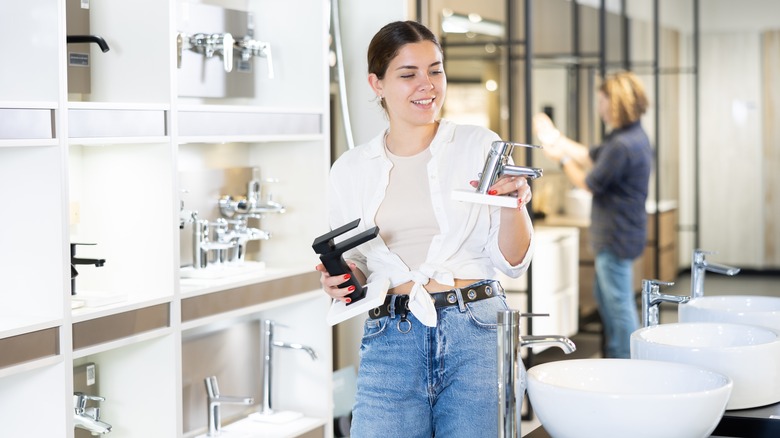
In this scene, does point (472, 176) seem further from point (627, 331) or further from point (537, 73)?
point (537, 73)

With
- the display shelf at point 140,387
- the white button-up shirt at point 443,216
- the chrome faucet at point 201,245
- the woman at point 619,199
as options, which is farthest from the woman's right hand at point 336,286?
the woman at point 619,199

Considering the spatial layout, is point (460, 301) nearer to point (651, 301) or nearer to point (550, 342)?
point (651, 301)

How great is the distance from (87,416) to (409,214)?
120 cm

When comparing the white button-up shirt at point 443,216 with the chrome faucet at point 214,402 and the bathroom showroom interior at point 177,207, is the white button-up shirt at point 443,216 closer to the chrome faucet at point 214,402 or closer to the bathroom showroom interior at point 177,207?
the bathroom showroom interior at point 177,207

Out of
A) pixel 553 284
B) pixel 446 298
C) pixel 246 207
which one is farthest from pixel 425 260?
pixel 553 284

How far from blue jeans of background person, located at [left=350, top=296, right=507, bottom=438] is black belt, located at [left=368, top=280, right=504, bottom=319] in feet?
0.04

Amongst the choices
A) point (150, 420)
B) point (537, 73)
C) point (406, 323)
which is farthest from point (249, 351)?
point (537, 73)

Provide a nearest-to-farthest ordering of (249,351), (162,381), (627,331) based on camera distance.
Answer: (162,381)
(249,351)
(627,331)

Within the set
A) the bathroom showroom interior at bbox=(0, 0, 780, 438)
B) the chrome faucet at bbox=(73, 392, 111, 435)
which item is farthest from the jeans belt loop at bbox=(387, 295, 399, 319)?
the chrome faucet at bbox=(73, 392, 111, 435)

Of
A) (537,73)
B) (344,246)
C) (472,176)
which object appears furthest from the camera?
(537,73)

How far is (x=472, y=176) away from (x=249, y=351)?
1.74 m

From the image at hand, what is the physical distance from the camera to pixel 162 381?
9.84 feet

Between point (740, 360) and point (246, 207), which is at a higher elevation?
point (246, 207)

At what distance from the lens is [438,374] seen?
7.45 ft
